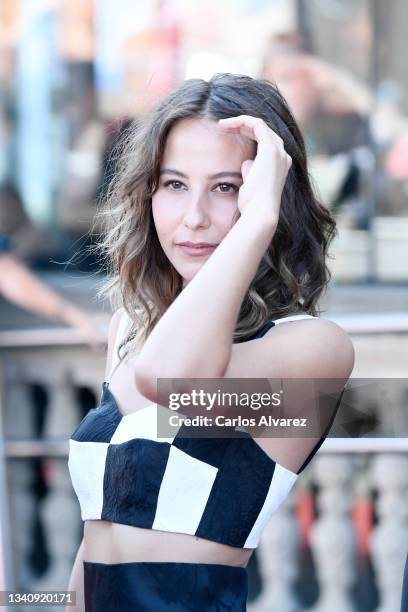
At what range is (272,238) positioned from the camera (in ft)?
6.21

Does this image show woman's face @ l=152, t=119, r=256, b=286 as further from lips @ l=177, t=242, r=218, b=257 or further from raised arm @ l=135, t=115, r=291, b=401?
raised arm @ l=135, t=115, r=291, b=401

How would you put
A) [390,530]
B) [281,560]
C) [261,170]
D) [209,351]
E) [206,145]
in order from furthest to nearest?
1. [281,560]
2. [390,530]
3. [206,145]
4. [261,170]
5. [209,351]

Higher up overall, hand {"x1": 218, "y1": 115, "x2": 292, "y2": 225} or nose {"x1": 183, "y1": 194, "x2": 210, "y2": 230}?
hand {"x1": 218, "y1": 115, "x2": 292, "y2": 225}

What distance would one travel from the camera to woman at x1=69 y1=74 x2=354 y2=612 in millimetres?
1652

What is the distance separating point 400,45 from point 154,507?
12.7 ft

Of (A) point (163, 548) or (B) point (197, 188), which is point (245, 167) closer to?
(B) point (197, 188)

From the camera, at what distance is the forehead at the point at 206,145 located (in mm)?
1816

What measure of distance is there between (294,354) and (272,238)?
235mm

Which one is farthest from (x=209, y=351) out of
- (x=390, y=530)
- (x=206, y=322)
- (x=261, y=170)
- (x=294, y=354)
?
(x=390, y=530)

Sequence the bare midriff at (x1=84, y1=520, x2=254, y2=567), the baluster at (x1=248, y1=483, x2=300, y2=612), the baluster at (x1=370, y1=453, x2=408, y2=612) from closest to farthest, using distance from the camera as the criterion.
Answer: the bare midriff at (x1=84, y1=520, x2=254, y2=567) → the baluster at (x1=370, y1=453, x2=408, y2=612) → the baluster at (x1=248, y1=483, x2=300, y2=612)

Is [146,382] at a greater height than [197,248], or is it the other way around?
[197,248]

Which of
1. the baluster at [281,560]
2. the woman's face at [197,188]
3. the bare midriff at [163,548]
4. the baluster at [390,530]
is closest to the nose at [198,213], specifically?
the woman's face at [197,188]

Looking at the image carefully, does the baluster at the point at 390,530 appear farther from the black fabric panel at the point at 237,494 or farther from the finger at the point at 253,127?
the finger at the point at 253,127

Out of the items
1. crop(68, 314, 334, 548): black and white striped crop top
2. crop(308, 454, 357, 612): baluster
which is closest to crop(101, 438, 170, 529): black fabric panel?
crop(68, 314, 334, 548): black and white striped crop top
